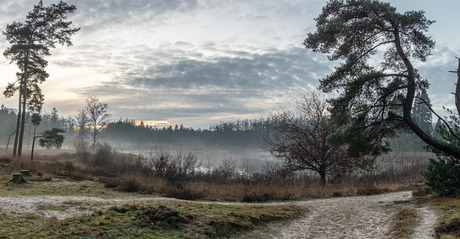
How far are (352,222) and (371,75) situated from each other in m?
6.13

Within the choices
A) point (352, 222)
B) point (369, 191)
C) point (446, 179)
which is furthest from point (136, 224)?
point (369, 191)

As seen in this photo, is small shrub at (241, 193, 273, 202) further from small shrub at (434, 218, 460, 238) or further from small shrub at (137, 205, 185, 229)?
small shrub at (434, 218, 460, 238)

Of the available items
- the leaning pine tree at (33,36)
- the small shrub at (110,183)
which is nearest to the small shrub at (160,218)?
the small shrub at (110,183)

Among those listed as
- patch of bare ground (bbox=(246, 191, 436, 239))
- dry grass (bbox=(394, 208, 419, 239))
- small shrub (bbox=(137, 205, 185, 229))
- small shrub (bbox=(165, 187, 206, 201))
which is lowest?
small shrub (bbox=(165, 187, 206, 201))

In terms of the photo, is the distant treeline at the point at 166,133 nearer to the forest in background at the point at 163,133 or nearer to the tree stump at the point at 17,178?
the forest in background at the point at 163,133

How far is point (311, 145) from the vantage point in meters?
21.6

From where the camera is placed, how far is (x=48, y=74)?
33.6 metres

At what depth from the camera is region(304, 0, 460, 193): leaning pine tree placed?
1270 centimetres

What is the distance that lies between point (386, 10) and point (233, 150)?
3793 inches

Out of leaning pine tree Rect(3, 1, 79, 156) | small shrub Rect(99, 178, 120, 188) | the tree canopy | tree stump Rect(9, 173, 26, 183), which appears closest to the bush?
the tree canopy

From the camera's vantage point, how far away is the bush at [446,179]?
11.5 m

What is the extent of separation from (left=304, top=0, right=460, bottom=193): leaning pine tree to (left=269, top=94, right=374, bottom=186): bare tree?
6.14 m

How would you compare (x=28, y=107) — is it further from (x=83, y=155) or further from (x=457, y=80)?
(x=457, y=80)

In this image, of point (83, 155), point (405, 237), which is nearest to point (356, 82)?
point (405, 237)
